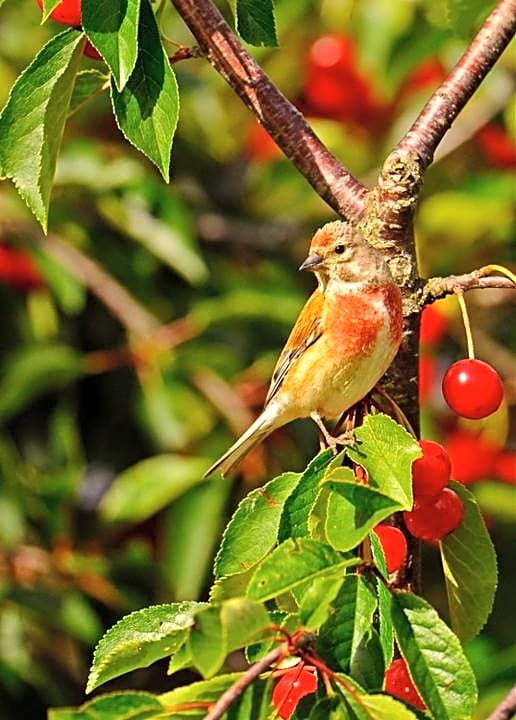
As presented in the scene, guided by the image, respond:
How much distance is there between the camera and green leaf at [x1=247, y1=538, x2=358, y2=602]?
4.42ft

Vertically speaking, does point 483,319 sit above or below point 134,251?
below

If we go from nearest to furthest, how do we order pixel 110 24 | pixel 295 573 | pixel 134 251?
pixel 295 573, pixel 110 24, pixel 134 251

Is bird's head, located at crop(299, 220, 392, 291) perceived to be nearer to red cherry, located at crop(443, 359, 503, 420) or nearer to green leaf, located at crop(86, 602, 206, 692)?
red cherry, located at crop(443, 359, 503, 420)

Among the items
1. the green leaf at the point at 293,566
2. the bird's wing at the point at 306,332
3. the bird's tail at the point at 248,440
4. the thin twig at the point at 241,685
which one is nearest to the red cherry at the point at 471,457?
the bird's tail at the point at 248,440

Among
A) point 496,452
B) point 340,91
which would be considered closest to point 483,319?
point 496,452

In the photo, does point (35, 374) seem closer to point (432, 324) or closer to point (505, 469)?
point (432, 324)

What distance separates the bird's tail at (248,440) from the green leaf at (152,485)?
3.27 feet

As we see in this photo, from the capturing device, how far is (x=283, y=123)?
1.75m

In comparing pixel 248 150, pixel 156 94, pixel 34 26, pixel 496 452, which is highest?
pixel 34 26

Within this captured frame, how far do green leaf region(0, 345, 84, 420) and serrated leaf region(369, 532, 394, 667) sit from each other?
213 centimetres

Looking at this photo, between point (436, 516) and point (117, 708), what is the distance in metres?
0.57

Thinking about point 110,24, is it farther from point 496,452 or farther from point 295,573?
point 496,452

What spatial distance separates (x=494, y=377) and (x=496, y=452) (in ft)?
6.98

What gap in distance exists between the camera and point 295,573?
4.45ft
